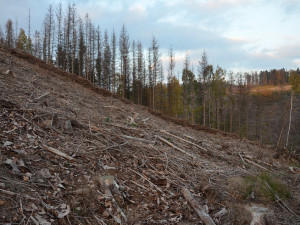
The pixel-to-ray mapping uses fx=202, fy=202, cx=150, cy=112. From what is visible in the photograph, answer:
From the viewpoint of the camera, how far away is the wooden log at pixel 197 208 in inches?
137

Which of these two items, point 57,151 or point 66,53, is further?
point 66,53

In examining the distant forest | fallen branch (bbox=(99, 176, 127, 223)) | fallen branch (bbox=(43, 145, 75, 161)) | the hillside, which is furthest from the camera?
the distant forest

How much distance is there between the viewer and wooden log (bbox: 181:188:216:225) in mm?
3490

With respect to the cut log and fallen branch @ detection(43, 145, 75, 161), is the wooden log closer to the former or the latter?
the cut log

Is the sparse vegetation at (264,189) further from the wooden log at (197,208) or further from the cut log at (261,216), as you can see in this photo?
the wooden log at (197,208)

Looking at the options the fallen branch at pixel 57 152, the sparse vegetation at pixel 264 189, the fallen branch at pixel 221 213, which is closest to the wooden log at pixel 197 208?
the fallen branch at pixel 221 213

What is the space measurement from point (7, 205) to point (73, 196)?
2.92 feet

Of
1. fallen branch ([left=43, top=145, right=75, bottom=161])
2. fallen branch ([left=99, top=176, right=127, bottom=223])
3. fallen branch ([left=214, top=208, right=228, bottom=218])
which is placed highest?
fallen branch ([left=43, top=145, right=75, bottom=161])

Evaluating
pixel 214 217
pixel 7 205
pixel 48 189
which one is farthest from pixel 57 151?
pixel 214 217

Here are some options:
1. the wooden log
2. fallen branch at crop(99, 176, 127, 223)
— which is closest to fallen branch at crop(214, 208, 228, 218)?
the wooden log

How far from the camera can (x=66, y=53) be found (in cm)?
3238

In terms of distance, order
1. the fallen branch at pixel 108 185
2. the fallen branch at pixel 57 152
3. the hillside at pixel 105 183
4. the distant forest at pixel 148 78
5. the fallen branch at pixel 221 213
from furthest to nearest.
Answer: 1. the distant forest at pixel 148 78
2. the fallen branch at pixel 57 152
3. the fallen branch at pixel 221 213
4. the fallen branch at pixel 108 185
5. the hillside at pixel 105 183

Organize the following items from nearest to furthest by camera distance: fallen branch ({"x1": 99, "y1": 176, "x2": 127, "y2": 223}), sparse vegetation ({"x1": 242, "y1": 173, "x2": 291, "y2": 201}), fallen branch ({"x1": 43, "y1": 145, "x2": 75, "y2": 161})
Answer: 1. fallen branch ({"x1": 99, "y1": 176, "x2": 127, "y2": 223})
2. fallen branch ({"x1": 43, "y1": 145, "x2": 75, "y2": 161})
3. sparse vegetation ({"x1": 242, "y1": 173, "x2": 291, "y2": 201})

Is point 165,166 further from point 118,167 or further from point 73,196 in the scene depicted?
point 73,196
